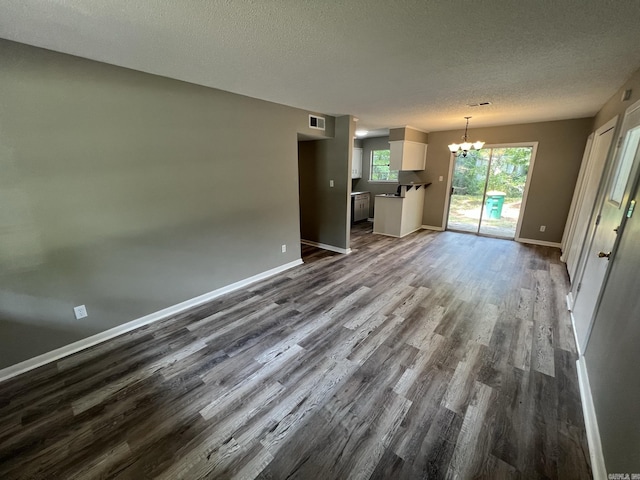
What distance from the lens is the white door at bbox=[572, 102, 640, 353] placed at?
1.95 meters

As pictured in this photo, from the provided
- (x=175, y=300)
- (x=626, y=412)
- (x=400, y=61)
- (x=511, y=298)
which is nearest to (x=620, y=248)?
(x=626, y=412)

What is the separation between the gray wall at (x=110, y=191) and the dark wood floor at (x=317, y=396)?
1.38 ft

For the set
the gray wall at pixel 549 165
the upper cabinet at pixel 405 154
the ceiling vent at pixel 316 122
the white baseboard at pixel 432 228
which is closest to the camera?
the ceiling vent at pixel 316 122

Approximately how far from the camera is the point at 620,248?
5.65ft

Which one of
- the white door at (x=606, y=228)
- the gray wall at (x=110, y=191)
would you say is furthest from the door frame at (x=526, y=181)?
the gray wall at (x=110, y=191)

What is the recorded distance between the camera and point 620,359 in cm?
136

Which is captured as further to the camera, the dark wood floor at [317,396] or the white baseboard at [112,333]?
the white baseboard at [112,333]

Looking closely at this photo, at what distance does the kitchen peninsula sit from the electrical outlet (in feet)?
17.4

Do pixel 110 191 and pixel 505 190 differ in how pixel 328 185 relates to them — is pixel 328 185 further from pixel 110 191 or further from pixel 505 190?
pixel 505 190

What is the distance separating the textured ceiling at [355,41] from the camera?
4.50 feet

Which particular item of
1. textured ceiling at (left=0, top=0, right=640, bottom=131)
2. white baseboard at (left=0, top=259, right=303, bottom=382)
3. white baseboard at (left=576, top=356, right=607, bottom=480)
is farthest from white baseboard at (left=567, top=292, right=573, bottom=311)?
white baseboard at (left=0, top=259, right=303, bottom=382)

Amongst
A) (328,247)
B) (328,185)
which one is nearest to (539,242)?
(328,247)

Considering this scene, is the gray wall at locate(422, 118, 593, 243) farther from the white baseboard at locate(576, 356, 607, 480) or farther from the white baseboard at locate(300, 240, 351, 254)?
the white baseboard at locate(576, 356, 607, 480)

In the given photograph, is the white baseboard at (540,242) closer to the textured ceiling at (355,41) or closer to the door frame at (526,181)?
the door frame at (526,181)
